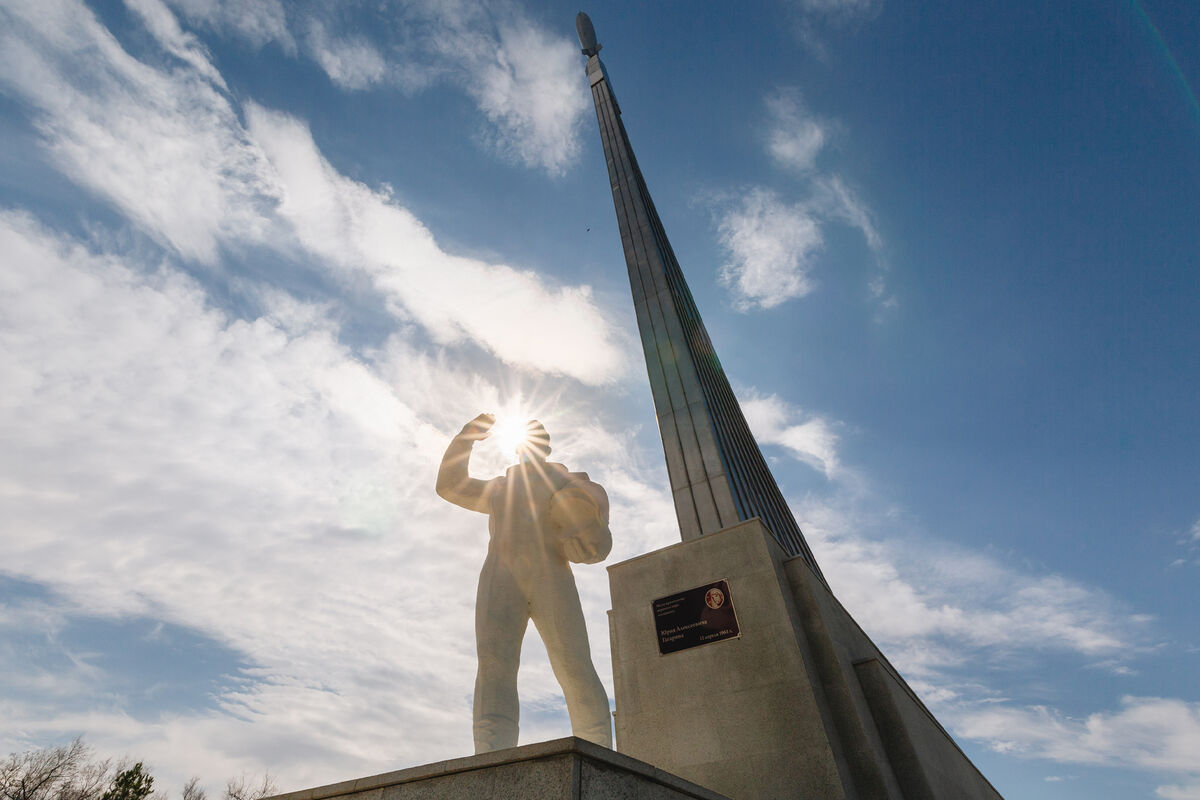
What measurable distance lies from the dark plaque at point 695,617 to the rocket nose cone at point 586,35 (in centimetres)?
2750

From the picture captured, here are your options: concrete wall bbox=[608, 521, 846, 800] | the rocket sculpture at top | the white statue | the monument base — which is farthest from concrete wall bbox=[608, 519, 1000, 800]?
the rocket sculpture at top

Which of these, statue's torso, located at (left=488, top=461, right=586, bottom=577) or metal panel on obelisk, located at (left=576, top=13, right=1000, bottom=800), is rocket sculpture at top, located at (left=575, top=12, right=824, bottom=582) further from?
statue's torso, located at (left=488, top=461, right=586, bottom=577)

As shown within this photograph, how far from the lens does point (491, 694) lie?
11.9 feet

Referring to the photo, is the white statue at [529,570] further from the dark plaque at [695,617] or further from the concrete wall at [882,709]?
the concrete wall at [882,709]

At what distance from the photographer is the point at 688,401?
14094mm

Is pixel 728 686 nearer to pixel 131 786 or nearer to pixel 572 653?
pixel 572 653

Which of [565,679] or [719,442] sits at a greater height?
[719,442]

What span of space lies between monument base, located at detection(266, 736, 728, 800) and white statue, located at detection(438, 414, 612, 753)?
38.0 inches

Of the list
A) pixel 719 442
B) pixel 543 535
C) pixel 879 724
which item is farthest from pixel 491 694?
pixel 719 442

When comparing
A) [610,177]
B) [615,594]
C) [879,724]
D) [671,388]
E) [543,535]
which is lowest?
[879,724]

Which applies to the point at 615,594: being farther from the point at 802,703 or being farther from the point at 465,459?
the point at 465,459

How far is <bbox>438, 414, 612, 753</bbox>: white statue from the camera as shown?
3668 millimetres

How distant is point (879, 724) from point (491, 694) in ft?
13.3

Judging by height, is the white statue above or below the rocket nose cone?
below
